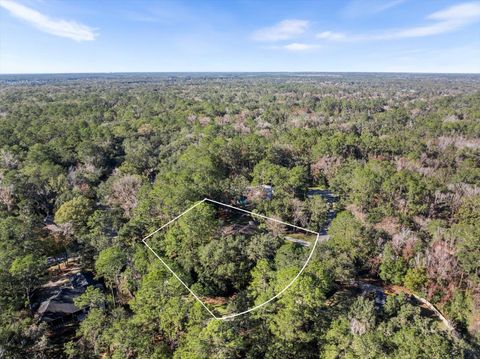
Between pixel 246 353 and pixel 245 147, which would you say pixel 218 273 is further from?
pixel 245 147

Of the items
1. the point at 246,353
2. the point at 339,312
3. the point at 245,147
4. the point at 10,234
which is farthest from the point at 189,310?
the point at 245,147

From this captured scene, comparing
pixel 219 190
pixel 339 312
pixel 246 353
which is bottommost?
pixel 246 353

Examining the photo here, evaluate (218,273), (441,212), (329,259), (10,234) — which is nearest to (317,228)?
(329,259)

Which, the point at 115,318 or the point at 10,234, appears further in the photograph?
the point at 10,234

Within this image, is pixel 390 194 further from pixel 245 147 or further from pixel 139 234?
pixel 139 234

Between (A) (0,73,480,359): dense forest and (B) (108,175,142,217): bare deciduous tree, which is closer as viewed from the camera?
(A) (0,73,480,359): dense forest

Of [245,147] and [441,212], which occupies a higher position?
[245,147]

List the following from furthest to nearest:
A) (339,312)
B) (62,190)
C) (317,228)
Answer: (62,190), (317,228), (339,312)

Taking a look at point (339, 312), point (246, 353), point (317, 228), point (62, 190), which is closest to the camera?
point (246, 353)

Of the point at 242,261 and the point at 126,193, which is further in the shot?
the point at 126,193

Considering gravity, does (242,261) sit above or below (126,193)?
below

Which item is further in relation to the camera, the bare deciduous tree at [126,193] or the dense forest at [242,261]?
the bare deciduous tree at [126,193]
